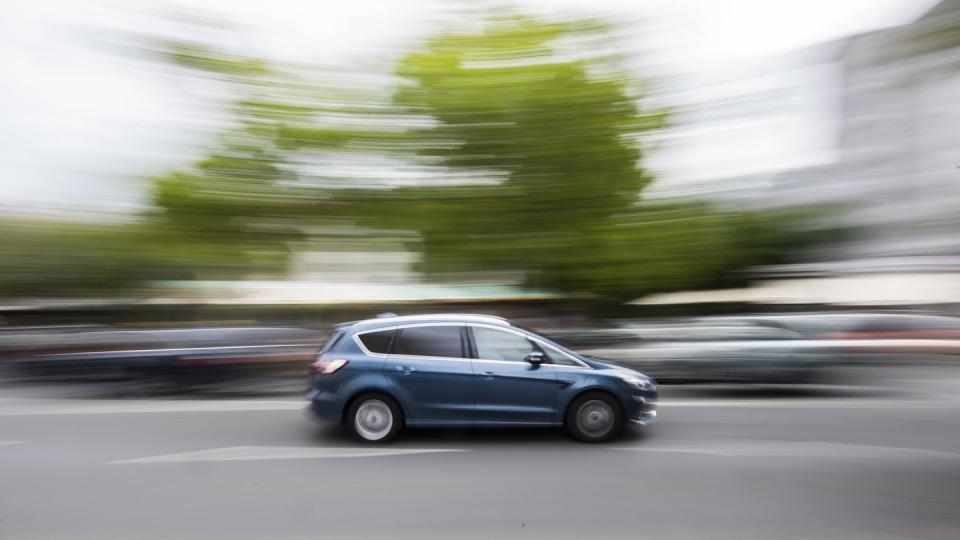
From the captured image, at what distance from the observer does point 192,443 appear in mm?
6879

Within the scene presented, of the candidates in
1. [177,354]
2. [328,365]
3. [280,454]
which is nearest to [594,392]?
[328,365]

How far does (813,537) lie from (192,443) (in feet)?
19.9

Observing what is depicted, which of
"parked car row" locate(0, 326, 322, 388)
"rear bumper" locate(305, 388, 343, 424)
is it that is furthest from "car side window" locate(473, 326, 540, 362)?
"parked car row" locate(0, 326, 322, 388)

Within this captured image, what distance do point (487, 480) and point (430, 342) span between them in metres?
1.73

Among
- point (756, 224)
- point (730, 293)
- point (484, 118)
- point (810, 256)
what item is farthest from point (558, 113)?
point (810, 256)

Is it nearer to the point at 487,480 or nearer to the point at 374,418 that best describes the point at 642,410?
→ the point at 487,480

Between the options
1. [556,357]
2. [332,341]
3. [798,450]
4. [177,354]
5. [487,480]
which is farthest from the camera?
[177,354]

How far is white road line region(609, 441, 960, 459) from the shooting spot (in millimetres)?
6180

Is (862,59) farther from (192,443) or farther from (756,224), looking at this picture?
(192,443)

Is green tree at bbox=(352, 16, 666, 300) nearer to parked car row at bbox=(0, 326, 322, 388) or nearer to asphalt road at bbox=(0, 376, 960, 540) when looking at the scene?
parked car row at bbox=(0, 326, 322, 388)

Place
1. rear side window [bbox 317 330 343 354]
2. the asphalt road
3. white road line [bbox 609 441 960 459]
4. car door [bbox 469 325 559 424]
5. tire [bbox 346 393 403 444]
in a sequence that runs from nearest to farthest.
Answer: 1. the asphalt road
2. white road line [bbox 609 441 960 459]
3. car door [bbox 469 325 559 424]
4. tire [bbox 346 393 403 444]
5. rear side window [bbox 317 330 343 354]

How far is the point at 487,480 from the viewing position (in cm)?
540

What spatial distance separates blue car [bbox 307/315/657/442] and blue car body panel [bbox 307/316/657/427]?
0.4 inches

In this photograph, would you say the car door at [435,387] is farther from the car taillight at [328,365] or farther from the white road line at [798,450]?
the white road line at [798,450]
